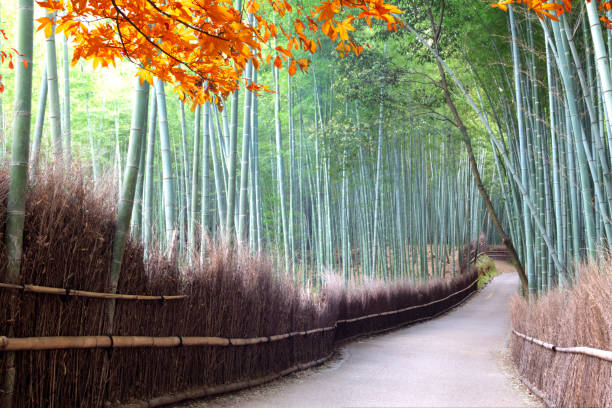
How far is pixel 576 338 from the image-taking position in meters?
3.31

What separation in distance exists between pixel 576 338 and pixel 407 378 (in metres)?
2.06

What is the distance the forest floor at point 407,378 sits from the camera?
4027 millimetres

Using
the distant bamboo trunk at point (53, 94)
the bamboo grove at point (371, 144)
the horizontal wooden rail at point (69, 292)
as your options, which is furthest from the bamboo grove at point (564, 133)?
the distant bamboo trunk at point (53, 94)

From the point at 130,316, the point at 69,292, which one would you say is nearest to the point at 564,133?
the point at 130,316

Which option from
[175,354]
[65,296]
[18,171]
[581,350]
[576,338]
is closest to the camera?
[18,171]

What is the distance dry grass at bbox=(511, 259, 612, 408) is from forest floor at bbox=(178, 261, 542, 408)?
1.08 ft

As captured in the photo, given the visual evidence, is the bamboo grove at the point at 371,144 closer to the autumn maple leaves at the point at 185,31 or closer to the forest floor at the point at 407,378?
the autumn maple leaves at the point at 185,31

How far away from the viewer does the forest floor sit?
4.03 m

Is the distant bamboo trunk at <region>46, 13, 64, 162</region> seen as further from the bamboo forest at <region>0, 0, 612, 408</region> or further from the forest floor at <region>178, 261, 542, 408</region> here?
the forest floor at <region>178, 261, 542, 408</region>

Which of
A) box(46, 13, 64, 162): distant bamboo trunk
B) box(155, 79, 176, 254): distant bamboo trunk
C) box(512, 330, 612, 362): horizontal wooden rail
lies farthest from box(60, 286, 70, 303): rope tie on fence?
box(512, 330, 612, 362): horizontal wooden rail

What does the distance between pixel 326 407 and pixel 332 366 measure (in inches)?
79.5

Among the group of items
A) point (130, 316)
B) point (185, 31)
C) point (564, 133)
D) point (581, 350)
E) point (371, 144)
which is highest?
point (371, 144)

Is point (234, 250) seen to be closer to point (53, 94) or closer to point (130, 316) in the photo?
point (130, 316)

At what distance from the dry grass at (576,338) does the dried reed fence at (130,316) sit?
2.16 metres
